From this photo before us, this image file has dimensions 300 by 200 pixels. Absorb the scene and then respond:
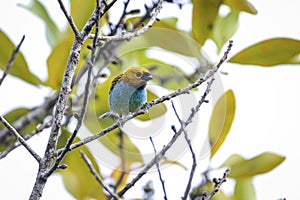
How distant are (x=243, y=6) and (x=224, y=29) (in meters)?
0.19

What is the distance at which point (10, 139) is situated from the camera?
6.66ft

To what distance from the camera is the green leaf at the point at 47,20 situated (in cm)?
226

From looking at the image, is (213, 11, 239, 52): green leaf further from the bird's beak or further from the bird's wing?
the bird's wing

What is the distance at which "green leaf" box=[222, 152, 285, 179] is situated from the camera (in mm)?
1971

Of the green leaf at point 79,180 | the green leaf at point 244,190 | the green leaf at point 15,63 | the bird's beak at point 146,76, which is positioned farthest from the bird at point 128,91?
the green leaf at point 244,190

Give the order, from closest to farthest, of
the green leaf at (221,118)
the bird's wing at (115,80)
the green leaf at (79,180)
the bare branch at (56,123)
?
1. the bare branch at (56,123)
2. the green leaf at (79,180)
3. the green leaf at (221,118)
4. the bird's wing at (115,80)

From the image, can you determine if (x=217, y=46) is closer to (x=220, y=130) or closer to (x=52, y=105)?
(x=220, y=130)

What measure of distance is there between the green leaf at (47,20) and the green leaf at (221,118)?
0.71 metres

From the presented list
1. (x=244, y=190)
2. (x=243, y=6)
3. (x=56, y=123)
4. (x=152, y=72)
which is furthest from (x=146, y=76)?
(x=56, y=123)

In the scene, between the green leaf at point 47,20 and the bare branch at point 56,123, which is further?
the green leaf at point 47,20

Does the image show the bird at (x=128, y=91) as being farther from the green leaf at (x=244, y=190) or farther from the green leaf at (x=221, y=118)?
the green leaf at (x=244, y=190)

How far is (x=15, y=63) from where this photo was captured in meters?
2.11

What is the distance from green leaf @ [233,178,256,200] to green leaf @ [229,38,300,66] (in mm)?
433

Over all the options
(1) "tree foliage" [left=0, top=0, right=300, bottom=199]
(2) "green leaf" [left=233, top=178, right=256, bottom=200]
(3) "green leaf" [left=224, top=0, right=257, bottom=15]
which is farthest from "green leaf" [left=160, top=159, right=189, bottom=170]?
(3) "green leaf" [left=224, top=0, right=257, bottom=15]
